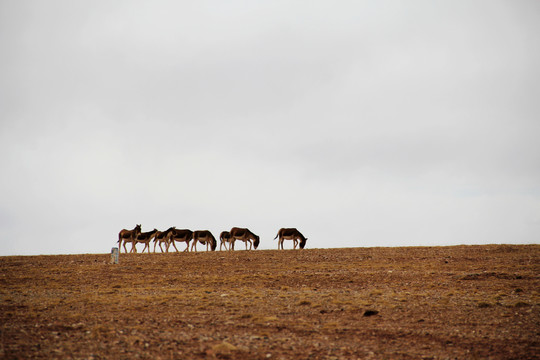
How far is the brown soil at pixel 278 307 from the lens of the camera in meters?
12.5

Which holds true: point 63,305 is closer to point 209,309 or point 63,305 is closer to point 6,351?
point 209,309

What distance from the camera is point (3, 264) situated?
3069cm

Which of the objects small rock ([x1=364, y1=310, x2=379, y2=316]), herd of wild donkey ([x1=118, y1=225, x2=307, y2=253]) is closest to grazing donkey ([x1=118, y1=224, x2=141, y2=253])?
herd of wild donkey ([x1=118, y1=225, x2=307, y2=253])

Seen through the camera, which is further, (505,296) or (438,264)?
(438,264)

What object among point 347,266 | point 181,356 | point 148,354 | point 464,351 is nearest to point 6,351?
point 148,354

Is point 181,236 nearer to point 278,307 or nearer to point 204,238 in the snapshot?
point 204,238

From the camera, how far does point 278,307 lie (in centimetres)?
1819

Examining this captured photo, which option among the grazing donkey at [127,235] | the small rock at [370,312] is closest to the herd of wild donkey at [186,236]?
the grazing donkey at [127,235]

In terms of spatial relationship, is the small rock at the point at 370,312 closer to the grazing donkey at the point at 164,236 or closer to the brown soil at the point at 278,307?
the brown soil at the point at 278,307

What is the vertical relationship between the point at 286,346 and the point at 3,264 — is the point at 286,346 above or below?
below

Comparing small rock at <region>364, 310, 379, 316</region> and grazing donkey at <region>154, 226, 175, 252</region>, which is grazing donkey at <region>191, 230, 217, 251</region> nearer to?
grazing donkey at <region>154, 226, 175, 252</region>

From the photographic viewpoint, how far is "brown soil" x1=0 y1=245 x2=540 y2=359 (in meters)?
12.5

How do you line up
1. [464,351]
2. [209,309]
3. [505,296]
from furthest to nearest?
[505,296]
[209,309]
[464,351]

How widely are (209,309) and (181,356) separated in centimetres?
616
